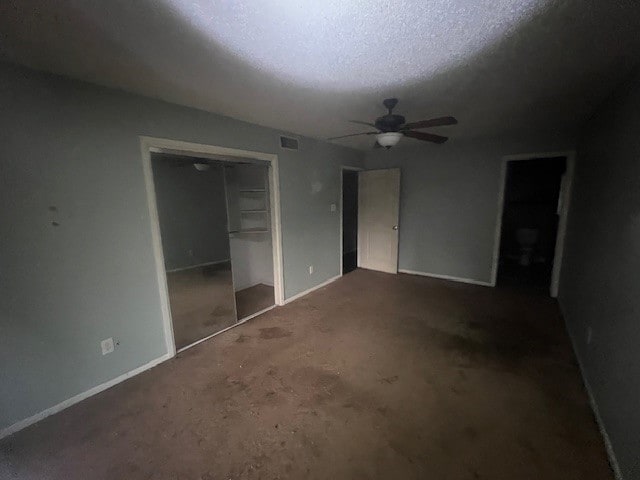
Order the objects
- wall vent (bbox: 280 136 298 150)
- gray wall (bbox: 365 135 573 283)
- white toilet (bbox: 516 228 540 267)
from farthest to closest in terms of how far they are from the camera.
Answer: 1. white toilet (bbox: 516 228 540 267)
2. gray wall (bbox: 365 135 573 283)
3. wall vent (bbox: 280 136 298 150)

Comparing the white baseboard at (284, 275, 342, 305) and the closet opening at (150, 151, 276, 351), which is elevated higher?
the closet opening at (150, 151, 276, 351)

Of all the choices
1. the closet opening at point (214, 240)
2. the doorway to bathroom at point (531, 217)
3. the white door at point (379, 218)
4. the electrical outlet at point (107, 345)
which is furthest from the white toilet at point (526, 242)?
the electrical outlet at point (107, 345)

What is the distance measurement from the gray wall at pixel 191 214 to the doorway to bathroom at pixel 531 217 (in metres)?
4.86

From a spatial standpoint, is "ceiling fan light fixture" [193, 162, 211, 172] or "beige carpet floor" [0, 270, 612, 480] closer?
"beige carpet floor" [0, 270, 612, 480]

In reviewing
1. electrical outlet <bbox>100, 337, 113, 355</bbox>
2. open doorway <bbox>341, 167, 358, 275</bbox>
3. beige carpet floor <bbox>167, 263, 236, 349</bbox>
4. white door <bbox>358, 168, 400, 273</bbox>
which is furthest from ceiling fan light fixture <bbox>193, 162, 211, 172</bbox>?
open doorway <bbox>341, 167, 358, 275</bbox>

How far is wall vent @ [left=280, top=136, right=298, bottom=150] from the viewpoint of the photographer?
10.9 feet

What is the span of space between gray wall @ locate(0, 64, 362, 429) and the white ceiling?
19cm

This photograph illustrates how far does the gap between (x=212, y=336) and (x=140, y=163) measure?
1.84 m

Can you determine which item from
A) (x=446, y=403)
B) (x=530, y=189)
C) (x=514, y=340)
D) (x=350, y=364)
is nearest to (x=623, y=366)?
(x=446, y=403)

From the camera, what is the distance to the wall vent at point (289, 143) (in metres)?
3.32

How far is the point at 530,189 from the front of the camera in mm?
5250

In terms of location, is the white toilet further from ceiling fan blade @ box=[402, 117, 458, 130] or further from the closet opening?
the closet opening

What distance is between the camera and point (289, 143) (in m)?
3.42

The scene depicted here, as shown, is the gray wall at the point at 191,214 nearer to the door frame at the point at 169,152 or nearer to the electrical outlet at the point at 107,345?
the door frame at the point at 169,152
